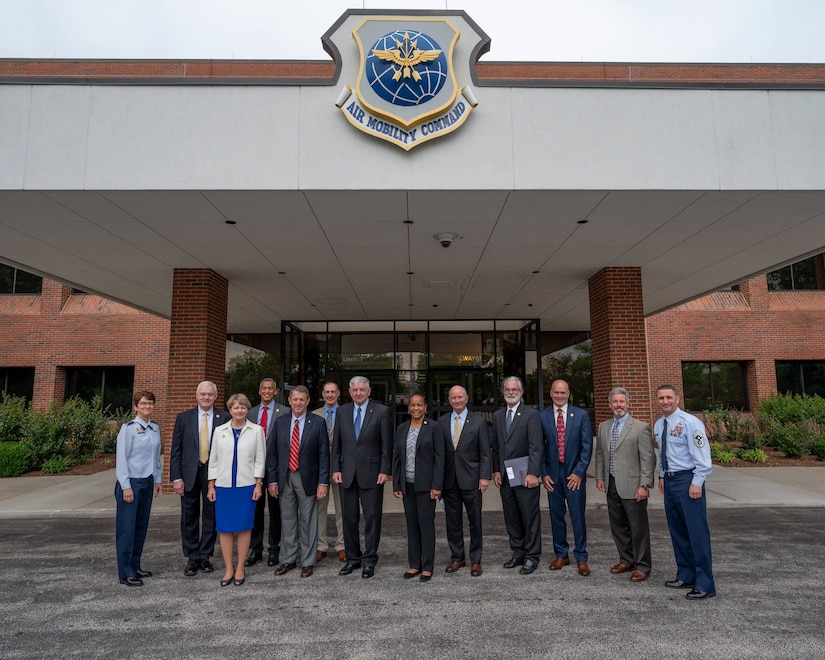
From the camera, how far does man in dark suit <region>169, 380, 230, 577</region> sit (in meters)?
5.81

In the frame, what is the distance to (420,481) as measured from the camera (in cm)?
555

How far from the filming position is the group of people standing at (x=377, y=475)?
5.46 m

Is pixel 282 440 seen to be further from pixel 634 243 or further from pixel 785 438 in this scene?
pixel 785 438

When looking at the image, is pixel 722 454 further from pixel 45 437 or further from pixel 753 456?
pixel 45 437

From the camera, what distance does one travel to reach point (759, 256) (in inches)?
400

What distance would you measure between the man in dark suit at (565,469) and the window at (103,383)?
63.8 ft

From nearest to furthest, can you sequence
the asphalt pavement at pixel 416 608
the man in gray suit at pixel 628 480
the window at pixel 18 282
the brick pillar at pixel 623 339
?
the asphalt pavement at pixel 416 608 → the man in gray suit at pixel 628 480 → the brick pillar at pixel 623 339 → the window at pixel 18 282

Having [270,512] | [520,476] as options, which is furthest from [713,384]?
[270,512]

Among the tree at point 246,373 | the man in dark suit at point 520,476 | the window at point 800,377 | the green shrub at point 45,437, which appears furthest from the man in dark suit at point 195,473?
the window at point 800,377

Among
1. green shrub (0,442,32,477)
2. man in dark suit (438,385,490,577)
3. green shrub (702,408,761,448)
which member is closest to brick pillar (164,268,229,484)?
green shrub (0,442,32,477)

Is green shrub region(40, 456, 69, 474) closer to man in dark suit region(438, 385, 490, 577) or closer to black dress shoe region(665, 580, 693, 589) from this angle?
man in dark suit region(438, 385, 490, 577)

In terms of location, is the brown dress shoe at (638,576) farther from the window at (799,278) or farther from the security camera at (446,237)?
the window at (799,278)

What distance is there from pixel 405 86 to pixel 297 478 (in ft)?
16.3

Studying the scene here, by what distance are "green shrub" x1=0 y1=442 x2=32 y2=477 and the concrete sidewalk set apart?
0.44 metres
